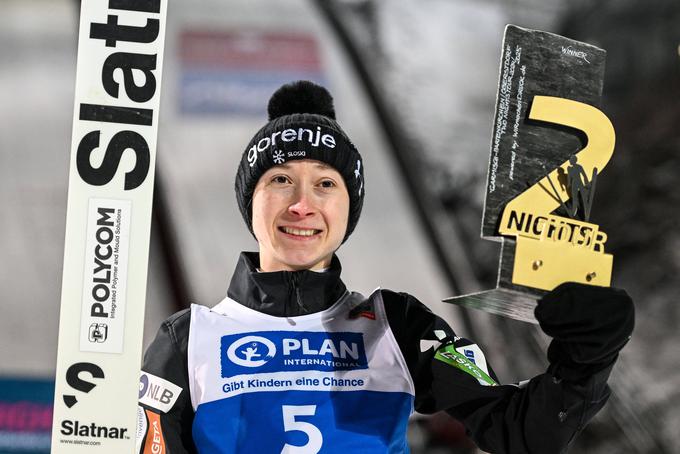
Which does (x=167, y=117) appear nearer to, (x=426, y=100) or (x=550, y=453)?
(x=426, y=100)

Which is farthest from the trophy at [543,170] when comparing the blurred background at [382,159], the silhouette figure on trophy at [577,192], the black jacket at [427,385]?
the blurred background at [382,159]

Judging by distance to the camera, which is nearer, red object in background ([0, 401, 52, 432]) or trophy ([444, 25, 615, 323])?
trophy ([444, 25, 615, 323])

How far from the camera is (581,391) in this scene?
3.83ft

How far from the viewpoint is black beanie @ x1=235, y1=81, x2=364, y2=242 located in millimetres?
1383

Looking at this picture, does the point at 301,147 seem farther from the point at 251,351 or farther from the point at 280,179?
the point at 251,351

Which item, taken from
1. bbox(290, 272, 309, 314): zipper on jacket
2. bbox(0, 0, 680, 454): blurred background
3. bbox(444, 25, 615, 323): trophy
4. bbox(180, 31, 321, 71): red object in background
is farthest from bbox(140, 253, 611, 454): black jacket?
bbox(180, 31, 321, 71): red object in background

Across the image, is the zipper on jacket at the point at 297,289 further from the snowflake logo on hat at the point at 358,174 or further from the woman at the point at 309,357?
the snowflake logo on hat at the point at 358,174

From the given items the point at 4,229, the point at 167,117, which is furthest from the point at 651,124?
the point at 4,229

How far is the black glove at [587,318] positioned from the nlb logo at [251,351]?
401 millimetres

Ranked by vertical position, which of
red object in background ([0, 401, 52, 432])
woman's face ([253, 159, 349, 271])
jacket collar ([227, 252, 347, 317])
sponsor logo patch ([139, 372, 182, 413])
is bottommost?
red object in background ([0, 401, 52, 432])

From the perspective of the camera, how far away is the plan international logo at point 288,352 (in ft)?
4.35

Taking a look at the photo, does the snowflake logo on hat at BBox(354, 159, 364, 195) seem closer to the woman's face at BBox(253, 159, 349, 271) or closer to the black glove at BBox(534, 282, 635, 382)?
the woman's face at BBox(253, 159, 349, 271)

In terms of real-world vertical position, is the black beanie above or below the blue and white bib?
above

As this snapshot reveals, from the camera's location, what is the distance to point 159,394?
4.30 feet
